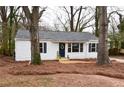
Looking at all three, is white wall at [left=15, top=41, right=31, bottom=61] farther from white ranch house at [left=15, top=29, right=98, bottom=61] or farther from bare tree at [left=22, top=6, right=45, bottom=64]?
bare tree at [left=22, top=6, right=45, bottom=64]

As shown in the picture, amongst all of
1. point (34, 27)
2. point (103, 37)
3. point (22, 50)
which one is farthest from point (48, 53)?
point (103, 37)

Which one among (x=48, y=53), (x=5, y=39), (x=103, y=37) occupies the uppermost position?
(x=103, y=37)

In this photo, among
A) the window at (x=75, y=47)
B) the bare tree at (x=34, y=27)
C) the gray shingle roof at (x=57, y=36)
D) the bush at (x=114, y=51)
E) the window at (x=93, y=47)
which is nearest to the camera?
the bare tree at (x=34, y=27)

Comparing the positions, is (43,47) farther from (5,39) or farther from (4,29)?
(4,29)

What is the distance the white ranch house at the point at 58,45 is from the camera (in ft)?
69.7

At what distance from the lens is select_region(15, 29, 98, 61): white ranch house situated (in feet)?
69.7

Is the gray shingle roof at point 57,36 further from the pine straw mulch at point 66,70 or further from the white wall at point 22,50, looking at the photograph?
the pine straw mulch at point 66,70

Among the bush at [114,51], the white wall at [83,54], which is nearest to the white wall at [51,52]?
the white wall at [83,54]

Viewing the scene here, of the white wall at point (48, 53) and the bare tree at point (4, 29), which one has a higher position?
the bare tree at point (4, 29)

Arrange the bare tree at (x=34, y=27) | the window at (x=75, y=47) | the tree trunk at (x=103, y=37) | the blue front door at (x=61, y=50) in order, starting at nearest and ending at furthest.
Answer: the bare tree at (x=34, y=27)
the tree trunk at (x=103, y=37)
the blue front door at (x=61, y=50)
the window at (x=75, y=47)

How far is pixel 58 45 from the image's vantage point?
74.7 ft

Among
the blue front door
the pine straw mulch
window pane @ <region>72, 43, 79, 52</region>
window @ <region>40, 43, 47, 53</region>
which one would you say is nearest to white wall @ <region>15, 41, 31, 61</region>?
window @ <region>40, 43, 47, 53</region>

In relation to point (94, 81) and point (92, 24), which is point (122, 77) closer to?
point (94, 81)

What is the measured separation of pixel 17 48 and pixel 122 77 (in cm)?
1169
